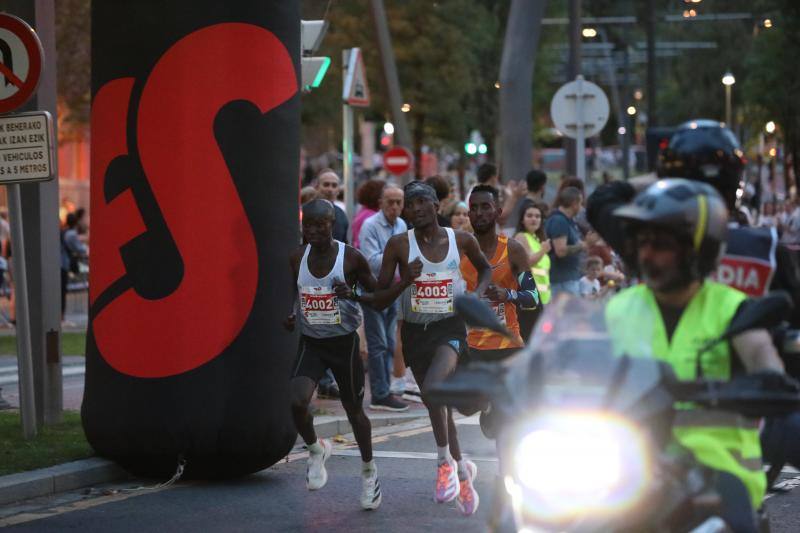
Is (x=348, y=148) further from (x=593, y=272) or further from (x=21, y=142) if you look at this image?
(x=21, y=142)

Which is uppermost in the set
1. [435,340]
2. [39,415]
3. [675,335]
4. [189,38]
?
[189,38]

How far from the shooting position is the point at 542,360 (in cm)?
385

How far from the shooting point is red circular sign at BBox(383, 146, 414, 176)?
25453 mm

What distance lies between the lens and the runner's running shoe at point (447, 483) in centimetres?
856

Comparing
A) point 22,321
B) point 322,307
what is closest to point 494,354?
point 322,307

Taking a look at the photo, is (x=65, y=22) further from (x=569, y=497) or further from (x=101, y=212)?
(x=569, y=497)

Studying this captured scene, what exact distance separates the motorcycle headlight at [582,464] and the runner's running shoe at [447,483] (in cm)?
488

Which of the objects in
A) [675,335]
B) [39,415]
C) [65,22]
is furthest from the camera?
[65,22]

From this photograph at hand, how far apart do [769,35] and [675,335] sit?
4308cm

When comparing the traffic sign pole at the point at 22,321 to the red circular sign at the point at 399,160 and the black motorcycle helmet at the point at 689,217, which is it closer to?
the black motorcycle helmet at the point at 689,217

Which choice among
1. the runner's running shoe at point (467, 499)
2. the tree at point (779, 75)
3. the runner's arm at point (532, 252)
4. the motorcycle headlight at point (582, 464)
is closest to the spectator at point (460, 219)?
the runner's arm at point (532, 252)

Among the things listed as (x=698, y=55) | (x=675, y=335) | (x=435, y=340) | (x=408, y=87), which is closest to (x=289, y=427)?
(x=435, y=340)

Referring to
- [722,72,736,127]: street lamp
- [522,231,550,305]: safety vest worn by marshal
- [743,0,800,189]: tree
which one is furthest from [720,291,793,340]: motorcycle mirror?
[722,72,736,127]: street lamp

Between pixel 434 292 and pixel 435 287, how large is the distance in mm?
29
